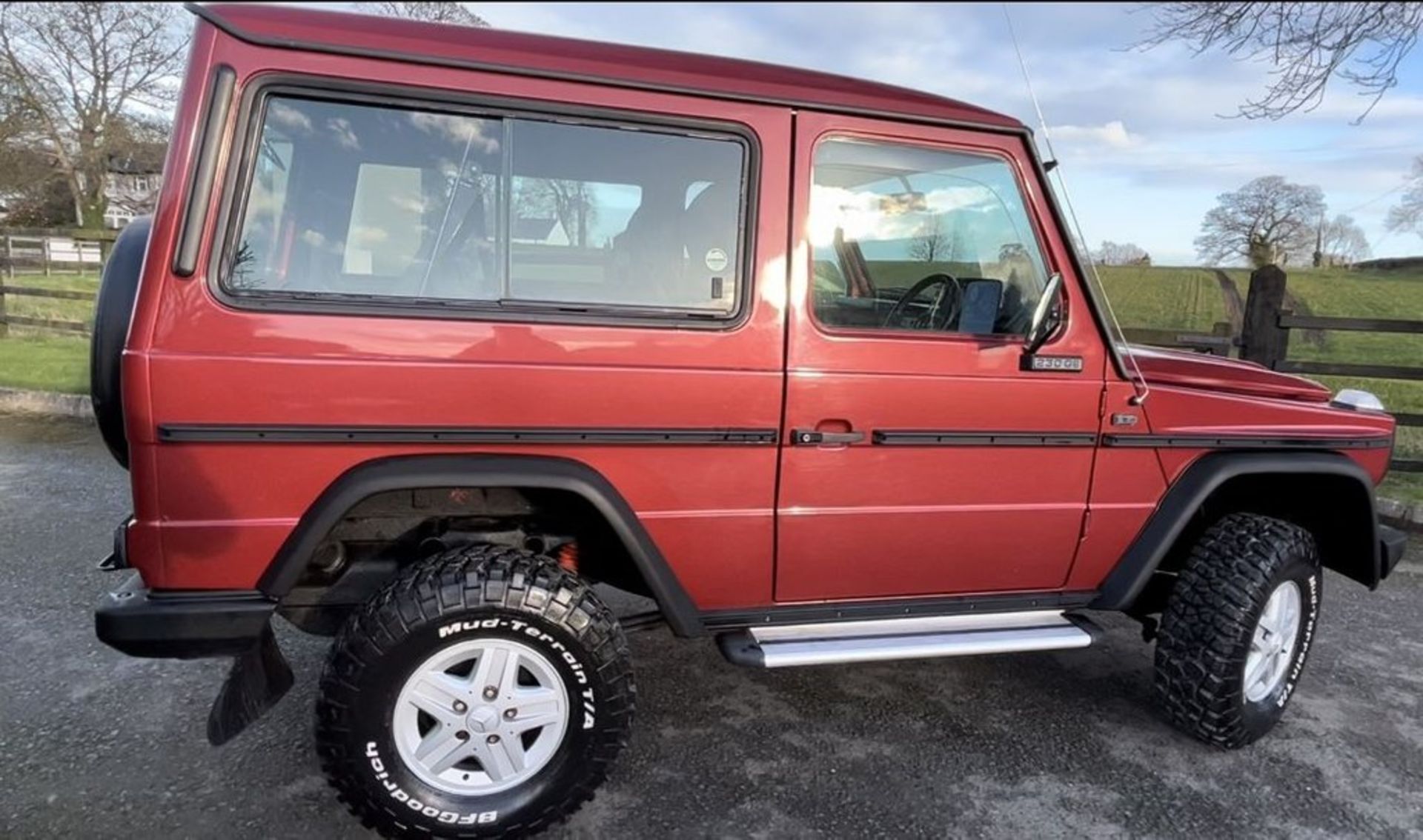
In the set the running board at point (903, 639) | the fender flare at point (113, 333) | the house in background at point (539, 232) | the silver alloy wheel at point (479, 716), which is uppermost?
the house in background at point (539, 232)

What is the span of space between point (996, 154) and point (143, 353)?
2.37 m

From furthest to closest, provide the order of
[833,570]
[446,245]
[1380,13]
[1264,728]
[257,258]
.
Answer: [1380,13] < [1264,728] < [833,570] < [446,245] < [257,258]

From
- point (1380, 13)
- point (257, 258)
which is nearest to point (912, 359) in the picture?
point (257, 258)

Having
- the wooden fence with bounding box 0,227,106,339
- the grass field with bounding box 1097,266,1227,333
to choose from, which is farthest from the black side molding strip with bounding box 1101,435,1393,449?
the wooden fence with bounding box 0,227,106,339

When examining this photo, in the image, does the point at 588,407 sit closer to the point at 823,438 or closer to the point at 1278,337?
the point at 823,438

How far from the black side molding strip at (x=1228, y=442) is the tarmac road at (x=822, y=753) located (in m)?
1.04

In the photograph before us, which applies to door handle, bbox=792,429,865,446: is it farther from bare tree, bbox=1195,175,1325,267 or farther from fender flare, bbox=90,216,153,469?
bare tree, bbox=1195,175,1325,267

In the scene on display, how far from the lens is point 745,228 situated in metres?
2.43

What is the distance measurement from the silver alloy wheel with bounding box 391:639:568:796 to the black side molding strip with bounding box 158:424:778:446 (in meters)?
0.55

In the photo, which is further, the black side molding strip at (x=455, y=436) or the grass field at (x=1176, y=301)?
the grass field at (x=1176, y=301)

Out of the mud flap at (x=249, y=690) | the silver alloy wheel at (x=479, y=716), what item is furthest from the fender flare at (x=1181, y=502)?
the mud flap at (x=249, y=690)

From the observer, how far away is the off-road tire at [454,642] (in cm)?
222

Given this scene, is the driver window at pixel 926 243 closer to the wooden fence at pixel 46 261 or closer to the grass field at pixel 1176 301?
the grass field at pixel 1176 301

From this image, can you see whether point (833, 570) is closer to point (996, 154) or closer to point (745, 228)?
point (745, 228)
